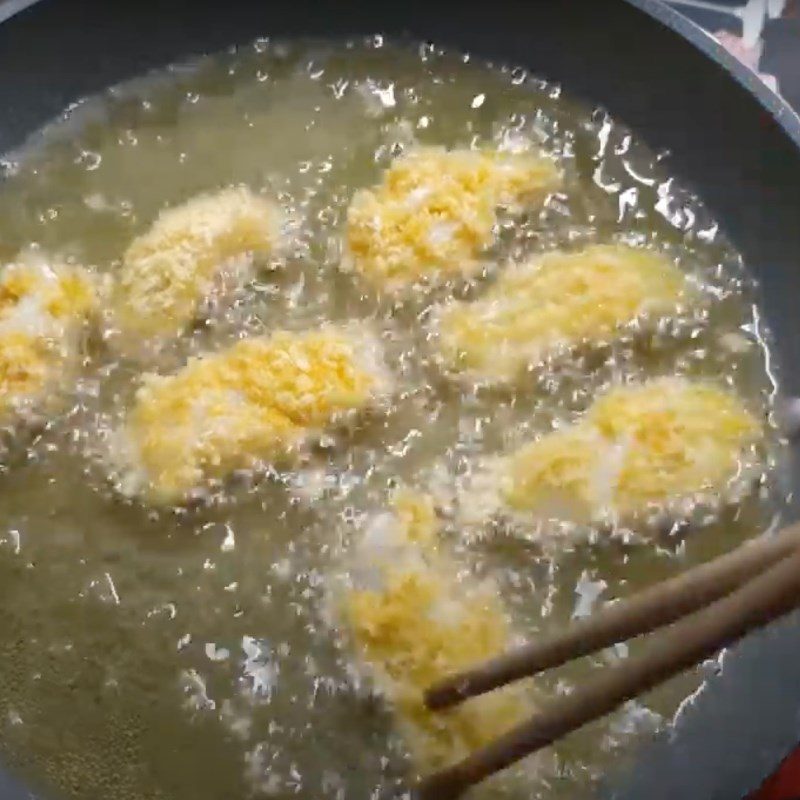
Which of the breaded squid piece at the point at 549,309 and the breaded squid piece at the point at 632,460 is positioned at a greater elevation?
the breaded squid piece at the point at 549,309

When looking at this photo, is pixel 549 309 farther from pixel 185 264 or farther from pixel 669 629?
pixel 669 629

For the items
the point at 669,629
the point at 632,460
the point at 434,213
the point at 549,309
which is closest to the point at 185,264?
the point at 434,213

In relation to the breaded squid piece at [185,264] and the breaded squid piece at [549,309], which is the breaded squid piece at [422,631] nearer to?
the breaded squid piece at [549,309]

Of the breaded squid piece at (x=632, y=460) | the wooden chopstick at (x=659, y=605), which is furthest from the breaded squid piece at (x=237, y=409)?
the wooden chopstick at (x=659, y=605)

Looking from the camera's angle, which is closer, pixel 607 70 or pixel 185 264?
pixel 185 264

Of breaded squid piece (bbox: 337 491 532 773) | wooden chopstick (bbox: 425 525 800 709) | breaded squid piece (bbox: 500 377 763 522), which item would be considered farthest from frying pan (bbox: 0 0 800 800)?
wooden chopstick (bbox: 425 525 800 709)

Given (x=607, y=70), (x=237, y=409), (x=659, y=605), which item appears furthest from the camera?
(x=607, y=70)
